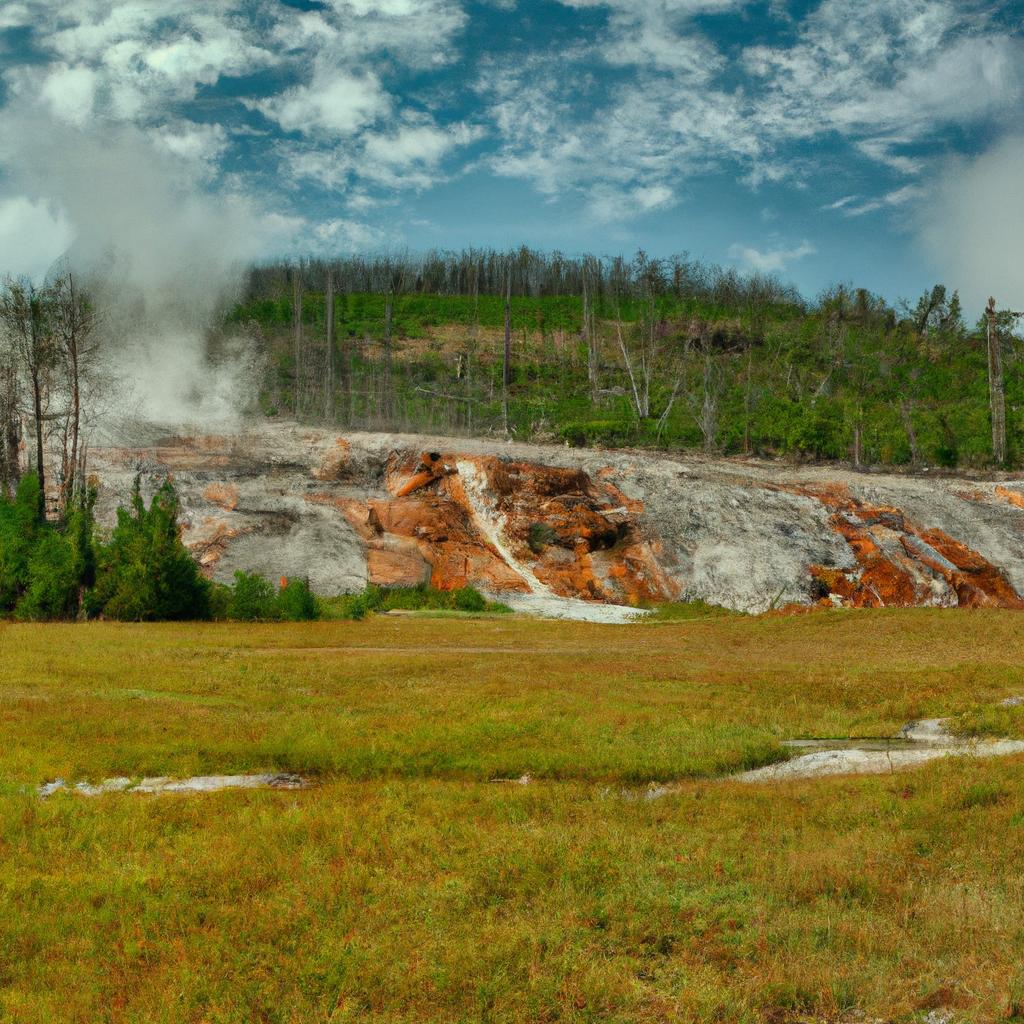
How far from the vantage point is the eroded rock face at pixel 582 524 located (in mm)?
43719

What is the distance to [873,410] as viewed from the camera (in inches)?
2763

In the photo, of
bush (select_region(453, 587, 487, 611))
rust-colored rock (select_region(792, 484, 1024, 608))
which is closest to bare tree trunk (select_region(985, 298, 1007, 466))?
rust-colored rock (select_region(792, 484, 1024, 608))

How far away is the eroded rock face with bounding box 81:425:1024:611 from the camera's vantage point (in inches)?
1721

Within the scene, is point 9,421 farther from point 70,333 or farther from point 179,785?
point 179,785

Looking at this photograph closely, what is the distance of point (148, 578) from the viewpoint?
34812 millimetres

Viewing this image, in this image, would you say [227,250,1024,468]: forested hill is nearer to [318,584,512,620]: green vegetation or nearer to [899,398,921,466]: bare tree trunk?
[899,398,921,466]: bare tree trunk

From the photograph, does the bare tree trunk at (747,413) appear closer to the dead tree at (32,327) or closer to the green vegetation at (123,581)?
the green vegetation at (123,581)

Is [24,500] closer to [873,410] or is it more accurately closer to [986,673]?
[986,673]

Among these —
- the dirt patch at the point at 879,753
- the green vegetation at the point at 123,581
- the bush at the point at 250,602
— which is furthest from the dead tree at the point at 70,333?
the dirt patch at the point at 879,753

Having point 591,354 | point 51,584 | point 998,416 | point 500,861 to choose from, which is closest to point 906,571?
point 998,416

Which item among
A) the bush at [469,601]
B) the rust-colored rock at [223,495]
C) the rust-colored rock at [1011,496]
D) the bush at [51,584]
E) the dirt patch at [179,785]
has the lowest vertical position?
the bush at [469,601]

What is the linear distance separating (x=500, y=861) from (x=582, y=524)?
3775 cm

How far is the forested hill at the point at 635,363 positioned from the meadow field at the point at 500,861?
46.9 m

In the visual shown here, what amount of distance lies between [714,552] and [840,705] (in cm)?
2696
